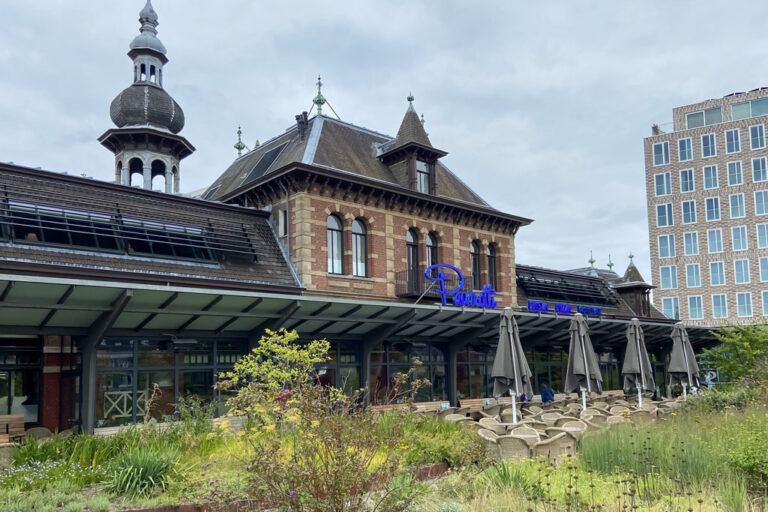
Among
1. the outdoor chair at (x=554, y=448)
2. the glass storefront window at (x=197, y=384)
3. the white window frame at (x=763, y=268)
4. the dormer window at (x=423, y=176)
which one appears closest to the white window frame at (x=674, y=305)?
the white window frame at (x=763, y=268)

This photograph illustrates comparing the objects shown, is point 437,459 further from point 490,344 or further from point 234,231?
Result: point 490,344

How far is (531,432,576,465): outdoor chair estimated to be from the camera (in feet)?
36.8

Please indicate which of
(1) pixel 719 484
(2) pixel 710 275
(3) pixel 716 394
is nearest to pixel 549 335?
(3) pixel 716 394

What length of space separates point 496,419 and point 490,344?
33.6 feet

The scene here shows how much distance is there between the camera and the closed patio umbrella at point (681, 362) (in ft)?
75.3

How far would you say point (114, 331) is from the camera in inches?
648

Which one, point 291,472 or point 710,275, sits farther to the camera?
point 710,275

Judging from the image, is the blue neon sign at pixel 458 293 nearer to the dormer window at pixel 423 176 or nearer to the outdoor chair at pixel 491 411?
the dormer window at pixel 423 176

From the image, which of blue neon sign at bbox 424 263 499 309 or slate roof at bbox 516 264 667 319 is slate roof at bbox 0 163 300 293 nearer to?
blue neon sign at bbox 424 263 499 309

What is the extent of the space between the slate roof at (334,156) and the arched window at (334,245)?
1.98 metres

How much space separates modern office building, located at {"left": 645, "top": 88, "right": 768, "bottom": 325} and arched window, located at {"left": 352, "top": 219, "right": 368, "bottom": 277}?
136ft

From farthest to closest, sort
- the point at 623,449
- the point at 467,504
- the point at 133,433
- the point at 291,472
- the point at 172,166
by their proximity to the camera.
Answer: the point at 172,166
the point at 133,433
the point at 623,449
the point at 467,504
the point at 291,472

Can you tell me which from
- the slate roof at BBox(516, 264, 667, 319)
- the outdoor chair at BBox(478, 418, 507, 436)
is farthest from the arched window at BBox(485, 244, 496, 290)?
the outdoor chair at BBox(478, 418, 507, 436)

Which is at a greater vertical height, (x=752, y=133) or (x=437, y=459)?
(x=752, y=133)
